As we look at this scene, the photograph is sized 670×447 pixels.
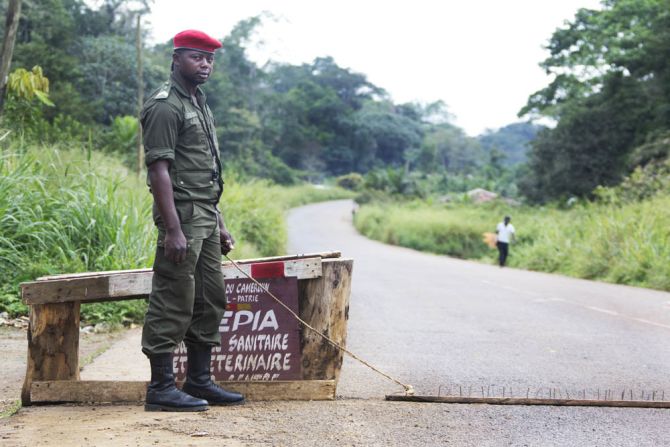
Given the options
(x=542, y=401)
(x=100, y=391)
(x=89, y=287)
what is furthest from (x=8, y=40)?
(x=542, y=401)

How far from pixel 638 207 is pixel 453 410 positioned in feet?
67.9

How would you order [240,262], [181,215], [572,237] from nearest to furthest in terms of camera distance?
[181,215]
[240,262]
[572,237]

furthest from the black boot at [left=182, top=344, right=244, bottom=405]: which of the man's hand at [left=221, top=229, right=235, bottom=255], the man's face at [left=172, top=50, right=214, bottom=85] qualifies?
the man's face at [left=172, top=50, right=214, bottom=85]

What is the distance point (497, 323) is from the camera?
11414 millimetres

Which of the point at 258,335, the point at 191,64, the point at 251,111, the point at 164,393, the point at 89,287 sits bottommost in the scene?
the point at 164,393

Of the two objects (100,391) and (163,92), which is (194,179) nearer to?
(163,92)

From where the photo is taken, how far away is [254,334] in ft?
19.9

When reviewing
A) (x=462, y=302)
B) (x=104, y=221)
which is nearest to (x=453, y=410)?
(x=104, y=221)

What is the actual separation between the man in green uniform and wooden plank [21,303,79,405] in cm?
83

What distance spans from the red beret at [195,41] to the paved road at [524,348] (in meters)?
2.75

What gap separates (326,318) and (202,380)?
3.28 ft

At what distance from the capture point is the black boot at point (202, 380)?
5.57 metres

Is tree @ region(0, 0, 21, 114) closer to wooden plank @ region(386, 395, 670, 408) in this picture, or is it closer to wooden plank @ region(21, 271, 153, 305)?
wooden plank @ region(21, 271, 153, 305)

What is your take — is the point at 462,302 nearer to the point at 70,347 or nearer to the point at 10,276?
the point at 10,276
